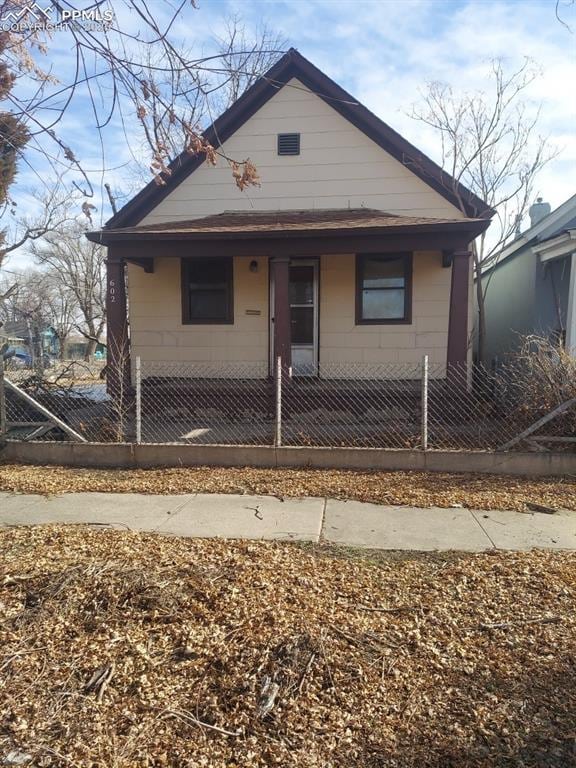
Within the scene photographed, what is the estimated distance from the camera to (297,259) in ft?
33.3

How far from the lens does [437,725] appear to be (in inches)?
84.7

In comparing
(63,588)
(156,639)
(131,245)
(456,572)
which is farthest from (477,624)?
(131,245)

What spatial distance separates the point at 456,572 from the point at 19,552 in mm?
3197

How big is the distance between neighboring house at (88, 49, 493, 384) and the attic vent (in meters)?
0.02

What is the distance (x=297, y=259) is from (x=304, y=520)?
6609 mm

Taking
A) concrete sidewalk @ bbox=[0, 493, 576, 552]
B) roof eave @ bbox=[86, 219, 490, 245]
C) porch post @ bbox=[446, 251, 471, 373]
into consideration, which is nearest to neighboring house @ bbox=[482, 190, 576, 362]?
porch post @ bbox=[446, 251, 471, 373]

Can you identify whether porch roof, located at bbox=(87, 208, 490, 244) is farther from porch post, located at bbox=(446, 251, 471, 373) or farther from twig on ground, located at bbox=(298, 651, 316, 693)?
twig on ground, located at bbox=(298, 651, 316, 693)

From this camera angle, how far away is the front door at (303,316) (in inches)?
401

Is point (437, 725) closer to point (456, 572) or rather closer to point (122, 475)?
point (456, 572)

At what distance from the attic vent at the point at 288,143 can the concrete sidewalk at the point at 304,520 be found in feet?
25.1

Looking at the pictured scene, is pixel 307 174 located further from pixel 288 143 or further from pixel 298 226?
pixel 298 226

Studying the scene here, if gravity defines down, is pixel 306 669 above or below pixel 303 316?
below

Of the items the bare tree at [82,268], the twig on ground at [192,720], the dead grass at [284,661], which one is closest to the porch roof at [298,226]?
the dead grass at [284,661]

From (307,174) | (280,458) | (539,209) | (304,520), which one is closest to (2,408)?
(280,458)
